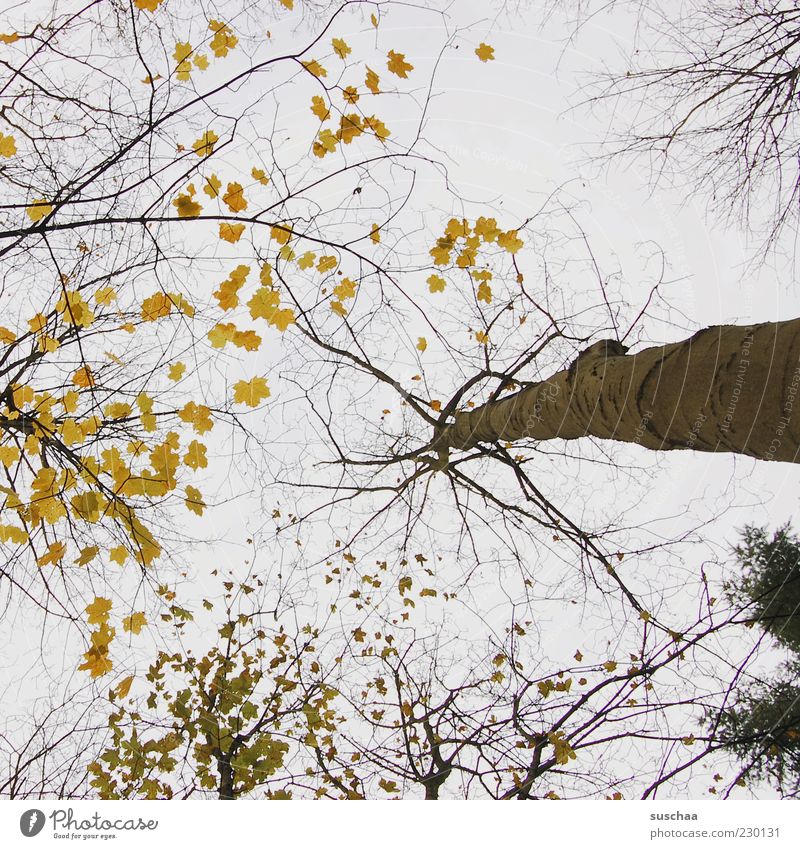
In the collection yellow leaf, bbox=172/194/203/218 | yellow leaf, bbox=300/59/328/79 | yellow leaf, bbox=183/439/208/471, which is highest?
yellow leaf, bbox=300/59/328/79

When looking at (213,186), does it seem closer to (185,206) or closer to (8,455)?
(185,206)

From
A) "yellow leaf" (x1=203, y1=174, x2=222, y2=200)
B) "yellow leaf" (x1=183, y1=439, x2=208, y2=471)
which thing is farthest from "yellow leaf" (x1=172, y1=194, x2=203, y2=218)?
"yellow leaf" (x1=183, y1=439, x2=208, y2=471)

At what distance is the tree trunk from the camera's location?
1199 millimetres

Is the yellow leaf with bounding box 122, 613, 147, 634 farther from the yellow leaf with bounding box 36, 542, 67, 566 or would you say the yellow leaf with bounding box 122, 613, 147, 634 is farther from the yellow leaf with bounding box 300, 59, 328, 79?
the yellow leaf with bounding box 300, 59, 328, 79

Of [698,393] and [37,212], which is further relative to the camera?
[37,212]

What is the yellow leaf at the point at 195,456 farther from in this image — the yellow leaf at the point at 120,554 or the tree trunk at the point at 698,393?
the tree trunk at the point at 698,393

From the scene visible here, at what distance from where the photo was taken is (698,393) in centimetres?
139

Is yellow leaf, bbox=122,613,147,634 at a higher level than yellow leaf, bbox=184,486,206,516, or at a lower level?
lower

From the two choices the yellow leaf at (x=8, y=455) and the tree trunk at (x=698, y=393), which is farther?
the yellow leaf at (x=8, y=455)

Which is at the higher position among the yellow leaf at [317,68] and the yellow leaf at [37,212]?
the yellow leaf at [317,68]

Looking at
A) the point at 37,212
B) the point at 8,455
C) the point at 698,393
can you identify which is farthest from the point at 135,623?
the point at 698,393

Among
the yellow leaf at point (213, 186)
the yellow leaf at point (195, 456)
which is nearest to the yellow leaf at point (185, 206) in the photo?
the yellow leaf at point (213, 186)

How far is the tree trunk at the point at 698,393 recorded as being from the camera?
120cm
